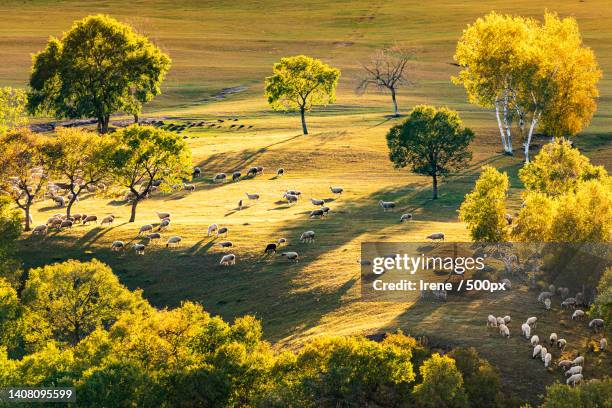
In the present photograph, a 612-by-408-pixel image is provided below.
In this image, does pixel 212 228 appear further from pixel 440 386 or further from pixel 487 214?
pixel 440 386

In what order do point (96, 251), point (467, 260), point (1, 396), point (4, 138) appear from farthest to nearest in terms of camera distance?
point (4, 138), point (96, 251), point (467, 260), point (1, 396)

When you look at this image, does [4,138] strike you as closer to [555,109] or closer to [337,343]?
[337,343]

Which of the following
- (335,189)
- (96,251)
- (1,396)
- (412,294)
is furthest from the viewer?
(335,189)

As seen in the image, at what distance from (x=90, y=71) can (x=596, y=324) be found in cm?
8192

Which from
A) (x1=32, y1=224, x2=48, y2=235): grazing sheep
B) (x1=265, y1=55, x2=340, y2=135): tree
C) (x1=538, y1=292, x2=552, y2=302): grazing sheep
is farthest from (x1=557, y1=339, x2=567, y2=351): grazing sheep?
(x1=265, y1=55, x2=340, y2=135): tree

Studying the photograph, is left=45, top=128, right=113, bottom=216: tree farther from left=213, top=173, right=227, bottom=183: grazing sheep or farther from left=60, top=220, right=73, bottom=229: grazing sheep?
left=213, top=173, right=227, bottom=183: grazing sheep

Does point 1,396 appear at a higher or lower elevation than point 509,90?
lower

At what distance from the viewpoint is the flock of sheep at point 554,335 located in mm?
49688

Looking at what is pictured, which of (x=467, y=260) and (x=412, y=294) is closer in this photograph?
(x=412, y=294)

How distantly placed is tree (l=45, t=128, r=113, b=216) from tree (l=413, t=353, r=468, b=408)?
47.3 metres

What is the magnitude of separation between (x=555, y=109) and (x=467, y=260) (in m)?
53.6

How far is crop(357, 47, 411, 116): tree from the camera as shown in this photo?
147 meters

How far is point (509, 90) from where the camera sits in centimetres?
11481

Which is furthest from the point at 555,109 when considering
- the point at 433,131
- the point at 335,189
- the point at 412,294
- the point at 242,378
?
the point at 242,378
